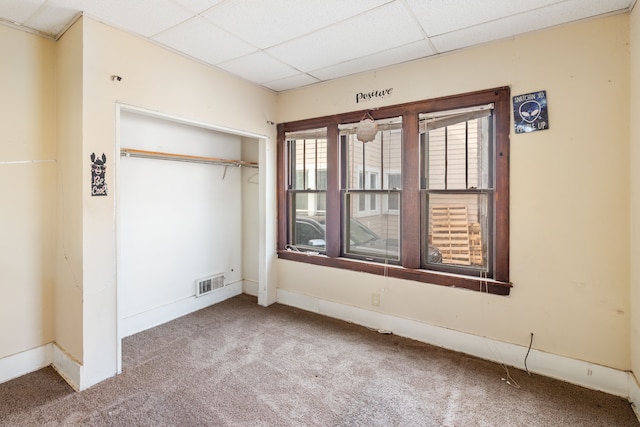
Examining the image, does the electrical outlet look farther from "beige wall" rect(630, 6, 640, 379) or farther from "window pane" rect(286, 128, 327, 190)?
"beige wall" rect(630, 6, 640, 379)

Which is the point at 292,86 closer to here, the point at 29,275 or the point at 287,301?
the point at 287,301

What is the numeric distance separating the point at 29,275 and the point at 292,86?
3094 millimetres

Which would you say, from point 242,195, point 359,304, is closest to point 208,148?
point 242,195

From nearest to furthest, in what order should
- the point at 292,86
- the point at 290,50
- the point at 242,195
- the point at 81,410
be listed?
the point at 81,410, the point at 290,50, the point at 292,86, the point at 242,195

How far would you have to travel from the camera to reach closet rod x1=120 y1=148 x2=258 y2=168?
3.12 meters

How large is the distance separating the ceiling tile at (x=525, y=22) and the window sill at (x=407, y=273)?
79.5 inches

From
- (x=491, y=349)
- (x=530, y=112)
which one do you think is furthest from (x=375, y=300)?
(x=530, y=112)

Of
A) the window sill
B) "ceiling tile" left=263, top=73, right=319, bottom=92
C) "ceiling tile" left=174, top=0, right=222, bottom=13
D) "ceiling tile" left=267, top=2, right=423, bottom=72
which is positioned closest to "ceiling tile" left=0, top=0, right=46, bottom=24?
"ceiling tile" left=174, top=0, right=222, bottom=13

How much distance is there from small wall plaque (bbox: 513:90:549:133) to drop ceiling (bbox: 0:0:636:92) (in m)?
0.51

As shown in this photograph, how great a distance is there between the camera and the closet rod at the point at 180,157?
312 centimetres

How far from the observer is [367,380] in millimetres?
2445

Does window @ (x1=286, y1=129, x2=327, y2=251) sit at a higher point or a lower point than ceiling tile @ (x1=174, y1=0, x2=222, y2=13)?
lower

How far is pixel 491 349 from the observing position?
8.95 feet

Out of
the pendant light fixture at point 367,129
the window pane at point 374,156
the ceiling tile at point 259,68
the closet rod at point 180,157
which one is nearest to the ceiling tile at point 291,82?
the ceiling tile at point 259,68
